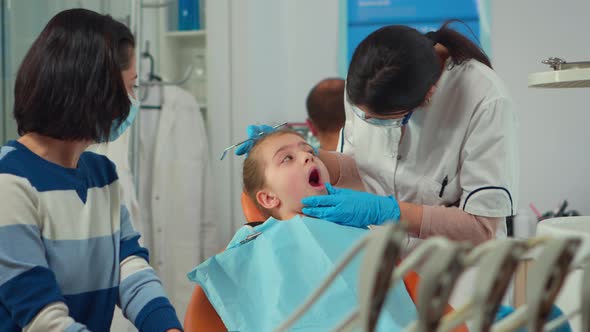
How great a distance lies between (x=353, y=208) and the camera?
5.15 feet

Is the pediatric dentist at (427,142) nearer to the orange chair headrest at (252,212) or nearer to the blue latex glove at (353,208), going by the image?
the blue latex glove at (353,208)

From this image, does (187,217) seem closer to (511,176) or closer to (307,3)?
(307,3)

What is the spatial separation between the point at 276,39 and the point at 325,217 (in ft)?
8.64

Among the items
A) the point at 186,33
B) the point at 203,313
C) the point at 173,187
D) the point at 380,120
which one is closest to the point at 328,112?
the point at 173,187

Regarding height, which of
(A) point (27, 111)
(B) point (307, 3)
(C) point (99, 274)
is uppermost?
(B) point (307, 3)

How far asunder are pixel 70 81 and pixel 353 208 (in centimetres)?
79

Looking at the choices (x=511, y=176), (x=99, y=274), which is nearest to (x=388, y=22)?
(x=511, y=176)

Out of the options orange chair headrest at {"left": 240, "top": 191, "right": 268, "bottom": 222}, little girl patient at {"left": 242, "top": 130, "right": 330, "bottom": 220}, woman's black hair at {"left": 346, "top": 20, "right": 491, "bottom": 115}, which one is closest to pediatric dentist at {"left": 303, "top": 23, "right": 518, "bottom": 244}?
woman's black hair at {"left": 346, "top": 20, "right": 491, "bottom": 115}

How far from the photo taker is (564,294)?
77cm

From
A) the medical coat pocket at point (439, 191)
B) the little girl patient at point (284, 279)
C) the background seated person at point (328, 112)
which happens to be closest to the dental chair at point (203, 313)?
the little girl patient at point (284, 279)

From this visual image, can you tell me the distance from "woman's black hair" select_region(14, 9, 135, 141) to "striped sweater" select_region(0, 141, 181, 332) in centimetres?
8

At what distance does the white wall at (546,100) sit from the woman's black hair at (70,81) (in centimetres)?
259

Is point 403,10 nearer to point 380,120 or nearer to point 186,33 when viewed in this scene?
point 186,33

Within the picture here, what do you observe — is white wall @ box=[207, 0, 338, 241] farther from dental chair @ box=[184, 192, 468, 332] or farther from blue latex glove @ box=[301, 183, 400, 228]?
dental chair @ box=[184, 192, 468, 332]
